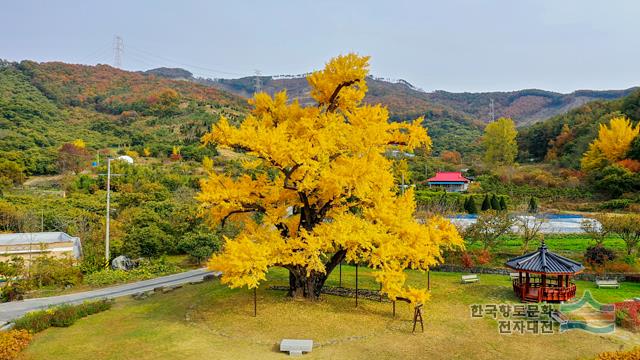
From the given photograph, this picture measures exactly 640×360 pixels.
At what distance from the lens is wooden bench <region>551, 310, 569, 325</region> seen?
43.4 ft

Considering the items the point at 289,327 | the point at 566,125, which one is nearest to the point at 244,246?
the point at 289,327

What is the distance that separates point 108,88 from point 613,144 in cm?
8968

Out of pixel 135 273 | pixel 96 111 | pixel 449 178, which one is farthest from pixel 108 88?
pixel 135 273

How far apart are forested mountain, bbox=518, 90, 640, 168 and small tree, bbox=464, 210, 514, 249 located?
32.9m

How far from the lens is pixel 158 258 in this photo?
25.6 m

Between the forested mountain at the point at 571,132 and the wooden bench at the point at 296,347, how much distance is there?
4861 centimetres

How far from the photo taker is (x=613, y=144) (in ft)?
143

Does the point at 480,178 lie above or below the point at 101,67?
below

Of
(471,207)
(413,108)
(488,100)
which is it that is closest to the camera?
(471,207)

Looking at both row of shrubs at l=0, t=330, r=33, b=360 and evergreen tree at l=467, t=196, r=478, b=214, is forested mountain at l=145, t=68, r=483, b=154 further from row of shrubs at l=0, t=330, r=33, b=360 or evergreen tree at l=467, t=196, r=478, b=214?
row of shrubs at l=0, t=330, r=33, b=360

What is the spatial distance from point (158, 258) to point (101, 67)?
9719cm

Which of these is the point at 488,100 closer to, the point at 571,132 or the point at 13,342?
the point at 571,132

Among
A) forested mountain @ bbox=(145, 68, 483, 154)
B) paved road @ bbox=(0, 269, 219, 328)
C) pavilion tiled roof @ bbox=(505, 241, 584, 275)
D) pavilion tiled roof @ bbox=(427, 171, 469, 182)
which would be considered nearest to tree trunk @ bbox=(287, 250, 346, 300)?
pavilion tiled roof @ bbox=(505, 241, 584, 275)

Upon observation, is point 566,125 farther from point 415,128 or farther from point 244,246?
point 244,246
